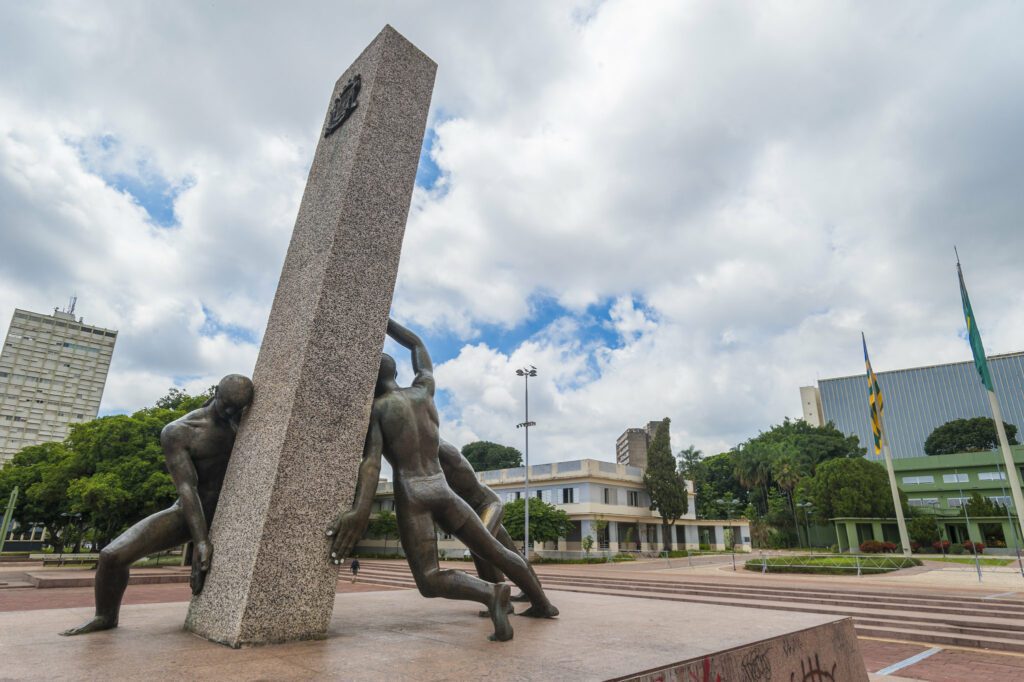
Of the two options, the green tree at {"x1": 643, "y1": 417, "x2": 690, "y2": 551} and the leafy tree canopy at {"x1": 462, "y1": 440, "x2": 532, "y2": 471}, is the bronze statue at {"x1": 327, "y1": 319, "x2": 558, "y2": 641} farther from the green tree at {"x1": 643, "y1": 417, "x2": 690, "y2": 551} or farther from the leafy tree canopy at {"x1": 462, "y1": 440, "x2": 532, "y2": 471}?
the leafy tree canopy at {"x1": 462, "y1": 440, "x2": 532, "y2": 471}

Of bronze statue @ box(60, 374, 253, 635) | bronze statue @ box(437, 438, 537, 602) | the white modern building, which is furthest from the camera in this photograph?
the white modern building

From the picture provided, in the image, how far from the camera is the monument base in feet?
9.56

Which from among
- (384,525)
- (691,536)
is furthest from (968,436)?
(384,525)

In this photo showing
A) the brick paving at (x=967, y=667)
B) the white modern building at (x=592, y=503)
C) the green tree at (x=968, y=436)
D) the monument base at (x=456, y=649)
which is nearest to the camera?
the monument base at (x=456, y=649)

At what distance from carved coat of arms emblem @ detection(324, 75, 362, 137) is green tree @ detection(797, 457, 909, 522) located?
148 ft

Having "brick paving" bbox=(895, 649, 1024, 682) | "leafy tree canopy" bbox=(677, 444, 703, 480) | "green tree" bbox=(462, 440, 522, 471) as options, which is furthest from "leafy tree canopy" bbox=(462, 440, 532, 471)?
"brick paving" bbox=(895, 649, 1024, 682)

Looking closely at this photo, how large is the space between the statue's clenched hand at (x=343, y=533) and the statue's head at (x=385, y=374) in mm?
1131

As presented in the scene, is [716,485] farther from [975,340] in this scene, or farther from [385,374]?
[385,374]

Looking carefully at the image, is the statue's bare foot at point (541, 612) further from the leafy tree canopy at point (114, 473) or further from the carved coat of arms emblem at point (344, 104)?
the leafy tree canopy at point (114, 473)

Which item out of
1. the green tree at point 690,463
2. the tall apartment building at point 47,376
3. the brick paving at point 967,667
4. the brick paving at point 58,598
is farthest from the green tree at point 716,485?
the tall apartment building at point 47,376

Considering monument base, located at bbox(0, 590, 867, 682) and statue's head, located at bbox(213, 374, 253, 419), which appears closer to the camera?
monument base, located at bbox(0, 590, 867, 682)

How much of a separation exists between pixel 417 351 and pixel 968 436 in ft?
250

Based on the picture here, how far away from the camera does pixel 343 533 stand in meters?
4.14

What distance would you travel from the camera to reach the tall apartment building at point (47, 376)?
78.5 meters
